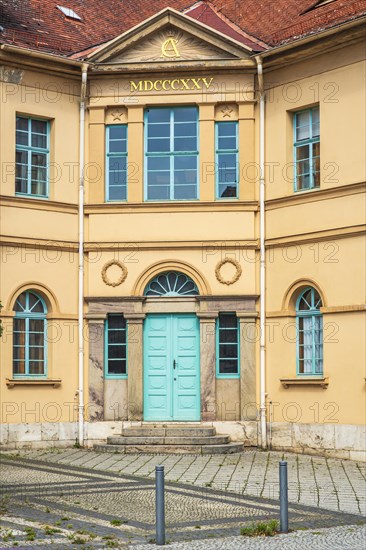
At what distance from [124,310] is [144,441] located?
9.80ft

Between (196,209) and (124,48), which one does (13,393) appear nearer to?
(196,209)

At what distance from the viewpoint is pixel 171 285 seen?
77.0 ft

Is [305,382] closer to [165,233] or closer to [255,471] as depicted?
[255,471]

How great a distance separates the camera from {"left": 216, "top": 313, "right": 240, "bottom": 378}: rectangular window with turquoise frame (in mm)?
23031

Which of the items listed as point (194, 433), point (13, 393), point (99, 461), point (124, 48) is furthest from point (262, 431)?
point (124, 48)

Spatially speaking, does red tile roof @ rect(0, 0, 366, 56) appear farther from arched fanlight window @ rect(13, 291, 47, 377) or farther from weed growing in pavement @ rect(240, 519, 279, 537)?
weed growing in pavement @ rect(240, 519, 279, 537)

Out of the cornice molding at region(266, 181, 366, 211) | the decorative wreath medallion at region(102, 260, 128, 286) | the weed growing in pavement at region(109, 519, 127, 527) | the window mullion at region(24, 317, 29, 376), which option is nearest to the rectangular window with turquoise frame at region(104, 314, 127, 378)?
the decorative wreath medallion at region(102, 260, 128, 286)

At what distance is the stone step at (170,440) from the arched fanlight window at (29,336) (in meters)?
2.27

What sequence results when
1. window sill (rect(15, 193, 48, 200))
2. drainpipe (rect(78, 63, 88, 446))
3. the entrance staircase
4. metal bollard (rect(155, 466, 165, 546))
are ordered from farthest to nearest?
1. drainpipe (rect(78, 63, 88, 446))
2. window sill (rect(15, 193, 48, 200))
3. the entrance staircase
4. metal bollard (rect(155, 466, 165, 546))

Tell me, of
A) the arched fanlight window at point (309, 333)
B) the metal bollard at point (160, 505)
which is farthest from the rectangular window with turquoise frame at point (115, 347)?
the metal bollard at point (160, 505)

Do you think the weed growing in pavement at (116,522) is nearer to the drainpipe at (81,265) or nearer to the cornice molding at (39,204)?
the drainpipe at (81,265)

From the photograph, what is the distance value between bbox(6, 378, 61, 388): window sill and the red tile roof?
7.19 metres

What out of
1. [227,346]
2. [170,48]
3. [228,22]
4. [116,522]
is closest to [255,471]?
[227,346]

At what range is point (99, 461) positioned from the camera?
2033cm
